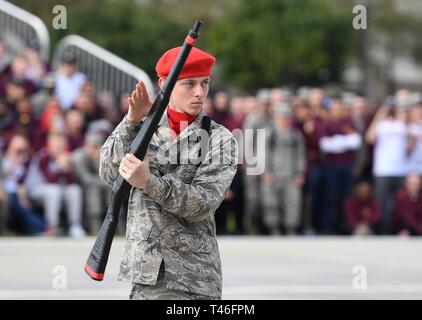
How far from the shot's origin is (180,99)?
5.61 m

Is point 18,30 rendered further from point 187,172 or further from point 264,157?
point 187,172

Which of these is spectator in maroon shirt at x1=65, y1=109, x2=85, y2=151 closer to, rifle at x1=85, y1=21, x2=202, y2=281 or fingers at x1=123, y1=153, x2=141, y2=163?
rifle at x1=85, y1=21, x2=202, y2=281

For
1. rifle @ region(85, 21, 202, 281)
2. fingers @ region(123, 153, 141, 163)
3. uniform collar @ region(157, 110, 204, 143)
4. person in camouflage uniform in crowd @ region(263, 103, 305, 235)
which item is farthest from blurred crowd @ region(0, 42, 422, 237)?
fingers @ region(123, 153, 141, 163)

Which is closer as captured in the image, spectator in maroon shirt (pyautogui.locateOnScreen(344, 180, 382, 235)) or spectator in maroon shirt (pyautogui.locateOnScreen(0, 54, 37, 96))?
spectator in maroon shirt (pyautogui.locateOnScreen(0, 54, 37, 96))

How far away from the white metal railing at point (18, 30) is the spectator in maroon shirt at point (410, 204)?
20.8 ft

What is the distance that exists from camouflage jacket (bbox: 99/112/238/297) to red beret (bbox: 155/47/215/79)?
220 mm

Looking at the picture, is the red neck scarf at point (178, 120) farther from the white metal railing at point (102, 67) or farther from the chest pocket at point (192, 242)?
the white metal railing at point (102, 67)

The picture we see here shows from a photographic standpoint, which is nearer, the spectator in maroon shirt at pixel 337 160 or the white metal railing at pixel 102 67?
the spectator in maroon shirt at pixel 337 160

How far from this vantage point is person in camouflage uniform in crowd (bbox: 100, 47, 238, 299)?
18.2 feet

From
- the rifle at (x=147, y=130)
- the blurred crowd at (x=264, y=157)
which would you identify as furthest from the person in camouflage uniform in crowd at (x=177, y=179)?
the blurred crowd at (x=264, y=157)

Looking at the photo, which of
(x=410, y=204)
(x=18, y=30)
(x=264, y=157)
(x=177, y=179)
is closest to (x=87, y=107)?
(x=264, y=157)

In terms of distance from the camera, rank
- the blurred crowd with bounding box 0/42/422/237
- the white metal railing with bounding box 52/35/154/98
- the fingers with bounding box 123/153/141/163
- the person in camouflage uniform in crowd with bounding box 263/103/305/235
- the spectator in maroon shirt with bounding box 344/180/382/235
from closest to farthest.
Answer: the fingers with bounding box 123/153/141/163 < the blurred crowd with bounding box 0/42/422/237 < the person in camouflage uniform in crowd with bounding box 263/103/305/235 < the spectator in maroon shirt with bounding box 344/180/382/235 < the white metal railing with bounding box 52/35/154/98

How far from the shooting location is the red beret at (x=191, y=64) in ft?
18.2

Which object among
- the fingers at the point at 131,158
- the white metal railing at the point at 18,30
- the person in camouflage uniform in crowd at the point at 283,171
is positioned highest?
the white metal railing at the point at 18,30
